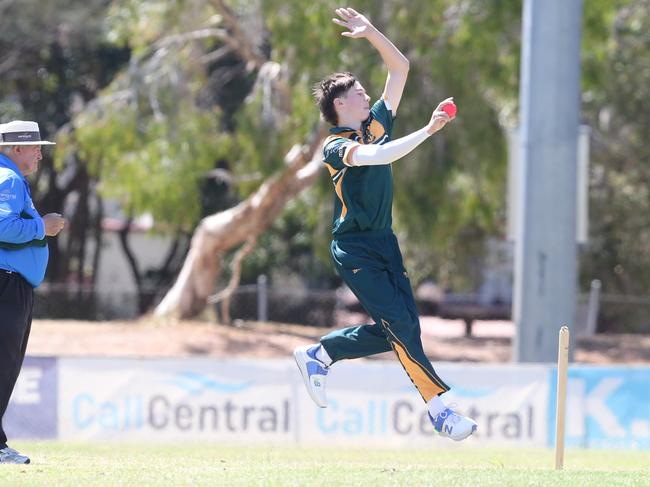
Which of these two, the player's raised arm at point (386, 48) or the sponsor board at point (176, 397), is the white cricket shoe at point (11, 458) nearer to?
the player's raised arm at point (386, 48)

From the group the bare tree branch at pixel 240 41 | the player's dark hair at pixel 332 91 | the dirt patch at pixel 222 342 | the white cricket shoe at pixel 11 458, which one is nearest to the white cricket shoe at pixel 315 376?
the player's dark hair at pixel 332 91

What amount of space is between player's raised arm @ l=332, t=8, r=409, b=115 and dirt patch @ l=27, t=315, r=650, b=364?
12889 millimetres

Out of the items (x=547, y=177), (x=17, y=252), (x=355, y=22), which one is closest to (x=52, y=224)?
(x=17, y=252)

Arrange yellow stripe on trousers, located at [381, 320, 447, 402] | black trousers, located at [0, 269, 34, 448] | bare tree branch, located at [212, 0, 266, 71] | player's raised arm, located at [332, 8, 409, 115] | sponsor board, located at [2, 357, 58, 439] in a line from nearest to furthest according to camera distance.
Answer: black trousers, located at [0, 269, 34, 448]
yellow stripe on trousers, located at [381, 320, 447, 402]
player's raised arm, located at [332, 8, 409, 115]
sponsor board, located at [2, 357, 58, 439]
bare tree branch, located at [212, 0, 266, 71]

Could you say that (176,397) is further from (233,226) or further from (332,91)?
(233,226)

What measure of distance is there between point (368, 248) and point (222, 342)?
48.1 ft

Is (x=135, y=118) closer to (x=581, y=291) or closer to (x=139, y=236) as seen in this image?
(x=581, y=291)

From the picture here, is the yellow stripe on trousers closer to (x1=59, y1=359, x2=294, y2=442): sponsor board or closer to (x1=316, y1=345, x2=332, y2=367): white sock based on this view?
(x1=316, y1=345, x2=332, y2=367): white sock

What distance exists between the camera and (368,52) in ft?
66.7

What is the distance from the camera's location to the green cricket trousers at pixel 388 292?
7.38 metres

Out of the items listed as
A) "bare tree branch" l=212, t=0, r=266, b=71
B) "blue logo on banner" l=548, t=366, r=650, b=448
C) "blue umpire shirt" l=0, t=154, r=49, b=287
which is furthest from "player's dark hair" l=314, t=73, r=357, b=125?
"bare tree branch" l=212, t=0, r=266, b=71

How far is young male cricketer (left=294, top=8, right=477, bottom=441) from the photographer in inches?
289

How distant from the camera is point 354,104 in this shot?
7527 mm

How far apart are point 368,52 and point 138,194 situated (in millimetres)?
5038
